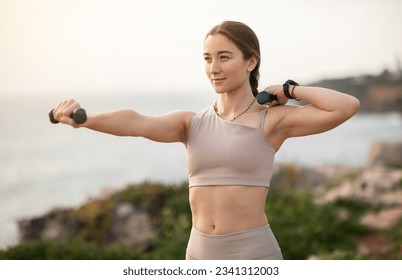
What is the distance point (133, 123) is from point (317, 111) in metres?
0.67

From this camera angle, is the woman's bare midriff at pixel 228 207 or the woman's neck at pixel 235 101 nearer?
the woman's bare midriff at pixel 228 207

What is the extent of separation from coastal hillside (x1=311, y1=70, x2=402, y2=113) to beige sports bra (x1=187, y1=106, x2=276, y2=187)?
5.33 meters

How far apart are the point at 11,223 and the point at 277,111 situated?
3.95 m

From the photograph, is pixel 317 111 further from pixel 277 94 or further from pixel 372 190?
pixel 372 190

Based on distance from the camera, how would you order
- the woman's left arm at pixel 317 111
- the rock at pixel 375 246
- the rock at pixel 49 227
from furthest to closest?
the rock at pixel 49 227 → the rock at pixel 375 246 → the woman's left arm at pixel 317 111

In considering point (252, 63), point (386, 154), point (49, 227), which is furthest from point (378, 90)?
point (252, 63)

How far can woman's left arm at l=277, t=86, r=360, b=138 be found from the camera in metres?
2.22


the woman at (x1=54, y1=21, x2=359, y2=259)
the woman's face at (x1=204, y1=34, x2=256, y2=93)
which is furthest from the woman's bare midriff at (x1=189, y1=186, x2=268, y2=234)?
the woman's face at (x1=204, y1=34, x2=256, y2=93)

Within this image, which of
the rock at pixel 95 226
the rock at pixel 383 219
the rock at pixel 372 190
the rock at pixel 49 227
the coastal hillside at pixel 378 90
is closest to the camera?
the rock at pixel 95 226

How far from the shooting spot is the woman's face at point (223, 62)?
230 cm

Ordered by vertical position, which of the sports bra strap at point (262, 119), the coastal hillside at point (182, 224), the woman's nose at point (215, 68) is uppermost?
the woman's nose at point (215, 68)

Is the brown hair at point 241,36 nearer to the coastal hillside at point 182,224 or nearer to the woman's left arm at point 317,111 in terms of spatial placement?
the woman's left arm at point 317,111

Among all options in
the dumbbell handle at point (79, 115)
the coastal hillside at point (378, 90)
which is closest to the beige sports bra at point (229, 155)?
the dumbbell handle at point (79, 115)

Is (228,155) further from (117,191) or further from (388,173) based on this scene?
(388,173)
